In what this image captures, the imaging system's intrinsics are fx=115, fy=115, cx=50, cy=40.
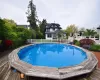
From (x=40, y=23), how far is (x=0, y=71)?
135 feet

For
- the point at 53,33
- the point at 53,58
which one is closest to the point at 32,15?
the point at 53,33

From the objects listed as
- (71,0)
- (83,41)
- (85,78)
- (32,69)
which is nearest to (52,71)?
(32,69)

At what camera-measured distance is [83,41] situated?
22.1 m

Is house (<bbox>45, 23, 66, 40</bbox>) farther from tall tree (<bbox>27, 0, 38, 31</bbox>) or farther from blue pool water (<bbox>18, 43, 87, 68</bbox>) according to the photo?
blue pool water (<bbox>18, 43, 87, 68</bbox>)

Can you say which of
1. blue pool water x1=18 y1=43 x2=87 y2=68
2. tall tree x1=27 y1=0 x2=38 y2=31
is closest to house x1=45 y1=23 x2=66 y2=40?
tall tree x1=27 y1=0 x2=38 y2=31

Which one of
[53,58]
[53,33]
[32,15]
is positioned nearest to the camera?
[53,58]

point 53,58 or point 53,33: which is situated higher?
point 53,33

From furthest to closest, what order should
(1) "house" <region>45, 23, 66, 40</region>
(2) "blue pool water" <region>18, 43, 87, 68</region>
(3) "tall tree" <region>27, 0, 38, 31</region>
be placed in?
(3) "tall tree" <region>27, 0, 38, 31</region>, (1) "house" <region>45, 23, 66, 40</region>, (2) "blue pool water" <region>18, 43, 87, 68</region>

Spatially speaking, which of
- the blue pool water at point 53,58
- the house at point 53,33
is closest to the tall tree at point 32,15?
the house at point 53,33

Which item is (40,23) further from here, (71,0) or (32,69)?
(32,69)

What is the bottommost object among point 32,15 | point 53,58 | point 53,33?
point 53,58

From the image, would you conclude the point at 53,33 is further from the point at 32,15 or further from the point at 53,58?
the point at 53,58

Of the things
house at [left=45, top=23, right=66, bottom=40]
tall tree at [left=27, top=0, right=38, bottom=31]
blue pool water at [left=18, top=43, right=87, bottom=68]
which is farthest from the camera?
tall tree at [left=27, top=0, right=38, bottom=31]

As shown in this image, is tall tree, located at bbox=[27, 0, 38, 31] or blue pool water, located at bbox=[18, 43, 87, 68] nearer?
blue pool water, located at bbox=[18, 43, 87, 68]
